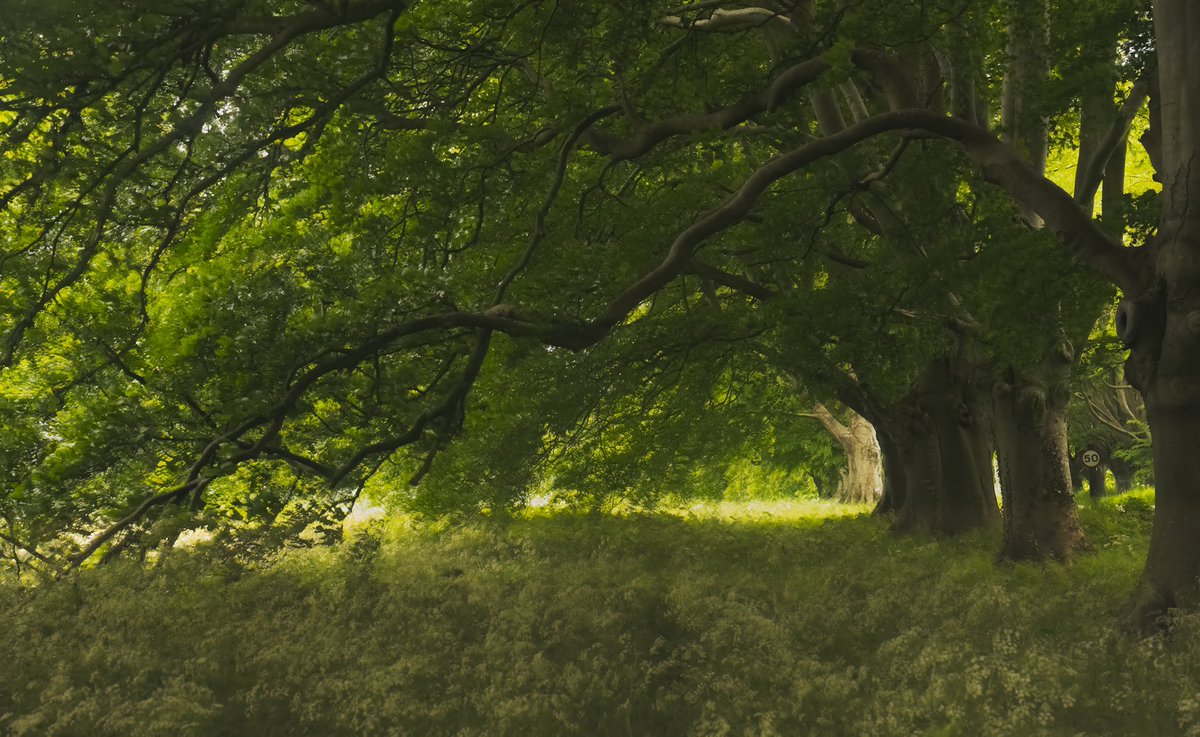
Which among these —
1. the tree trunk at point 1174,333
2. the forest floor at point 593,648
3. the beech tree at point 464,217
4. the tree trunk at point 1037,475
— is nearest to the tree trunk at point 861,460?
the forest floor at point 593,648

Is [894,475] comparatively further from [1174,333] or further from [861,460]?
[1174,333]

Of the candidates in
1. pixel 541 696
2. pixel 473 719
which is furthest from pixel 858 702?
pixel 473 719

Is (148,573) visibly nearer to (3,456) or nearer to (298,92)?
(3,456)

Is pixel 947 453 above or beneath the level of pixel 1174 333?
beneath

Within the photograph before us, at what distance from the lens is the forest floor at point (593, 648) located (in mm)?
9109

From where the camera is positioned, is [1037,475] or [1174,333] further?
[1037,475]

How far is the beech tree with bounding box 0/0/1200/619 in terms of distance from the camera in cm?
902

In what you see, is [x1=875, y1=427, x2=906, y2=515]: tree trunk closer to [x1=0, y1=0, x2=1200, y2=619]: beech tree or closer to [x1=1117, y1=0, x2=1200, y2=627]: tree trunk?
[x1=0, y1=0, x2=1200, y2=619]: beech tree

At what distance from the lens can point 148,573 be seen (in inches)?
522

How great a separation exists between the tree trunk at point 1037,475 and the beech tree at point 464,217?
0.04m

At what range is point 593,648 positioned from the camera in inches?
462

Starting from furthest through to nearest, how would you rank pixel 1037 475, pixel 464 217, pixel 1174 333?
1. pixel 1037 475
2. pixel 464 217
3. pixel 1174 333

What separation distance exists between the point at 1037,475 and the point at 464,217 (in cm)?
801

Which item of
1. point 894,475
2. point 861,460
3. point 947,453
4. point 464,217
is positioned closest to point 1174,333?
point 464,217
